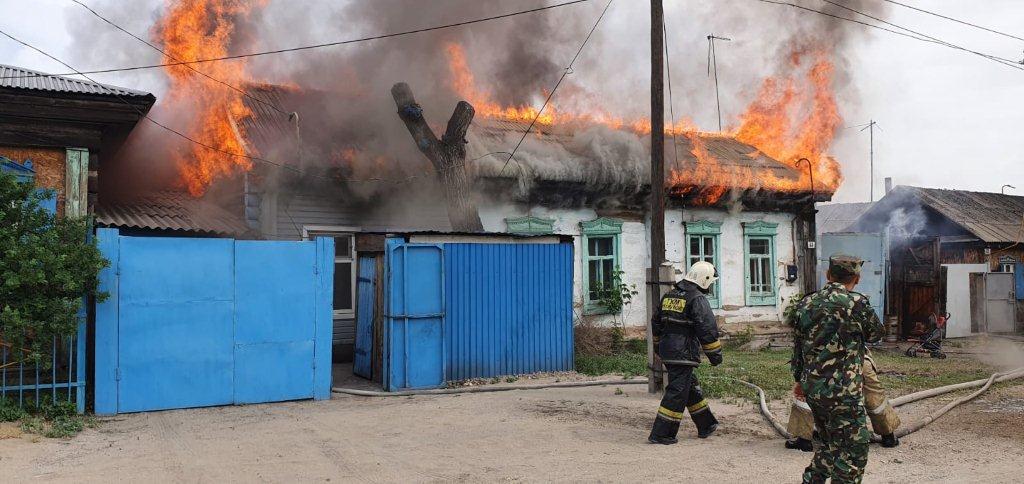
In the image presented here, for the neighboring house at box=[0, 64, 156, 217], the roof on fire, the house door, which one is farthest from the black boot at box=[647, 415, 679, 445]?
the roof on fire

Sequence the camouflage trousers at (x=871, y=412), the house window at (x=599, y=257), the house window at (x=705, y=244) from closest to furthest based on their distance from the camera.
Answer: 1. the camouflage trousers at (x=871, y=412)
2. the house window at (x=599, y=257)
3. the house window at (x=705, y=244)

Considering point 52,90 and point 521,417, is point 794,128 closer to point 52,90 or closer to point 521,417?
point 521,417

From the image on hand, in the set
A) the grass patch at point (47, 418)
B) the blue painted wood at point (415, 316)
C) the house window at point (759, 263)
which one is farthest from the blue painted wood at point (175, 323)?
the house window at point (759, 263)

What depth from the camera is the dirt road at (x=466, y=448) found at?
19.2 ft

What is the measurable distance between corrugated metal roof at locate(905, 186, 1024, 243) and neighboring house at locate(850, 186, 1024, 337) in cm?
4

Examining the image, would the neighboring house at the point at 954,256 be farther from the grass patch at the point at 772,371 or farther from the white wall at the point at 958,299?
the grass patch at the point at 772,371

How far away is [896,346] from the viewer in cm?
1792

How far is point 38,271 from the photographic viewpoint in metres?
7.21

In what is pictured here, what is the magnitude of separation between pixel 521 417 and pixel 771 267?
1217 centimetres

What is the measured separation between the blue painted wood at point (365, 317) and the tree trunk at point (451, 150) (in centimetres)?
239

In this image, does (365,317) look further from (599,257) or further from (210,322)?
(599,257)

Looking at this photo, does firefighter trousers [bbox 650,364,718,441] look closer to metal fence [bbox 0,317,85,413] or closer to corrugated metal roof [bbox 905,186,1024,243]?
metal fence [bbox 0,317,85,413]

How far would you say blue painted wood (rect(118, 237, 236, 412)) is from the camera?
323 inches

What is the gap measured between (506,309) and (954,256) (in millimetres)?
20553
